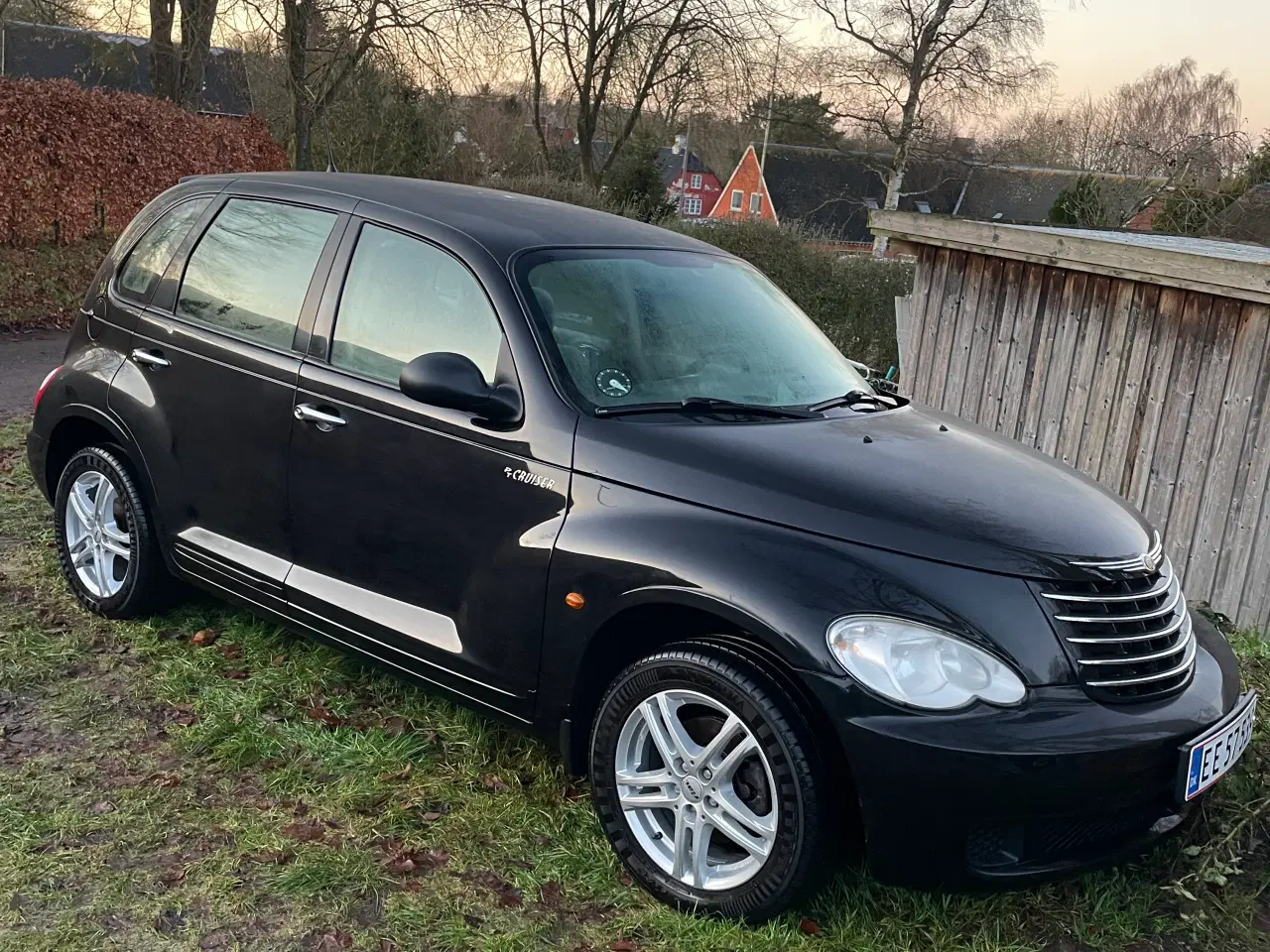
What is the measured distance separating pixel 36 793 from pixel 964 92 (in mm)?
39863

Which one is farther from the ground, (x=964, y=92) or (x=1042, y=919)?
(x=964, y=92)

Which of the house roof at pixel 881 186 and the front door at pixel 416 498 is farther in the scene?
the house roof at pixel 881 186

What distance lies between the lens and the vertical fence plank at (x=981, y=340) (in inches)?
341

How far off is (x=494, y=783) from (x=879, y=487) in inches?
67.0

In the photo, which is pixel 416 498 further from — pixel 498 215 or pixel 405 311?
pixel 498 215

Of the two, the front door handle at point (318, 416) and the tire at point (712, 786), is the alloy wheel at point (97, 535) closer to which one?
the front door handle at point (318, 416)

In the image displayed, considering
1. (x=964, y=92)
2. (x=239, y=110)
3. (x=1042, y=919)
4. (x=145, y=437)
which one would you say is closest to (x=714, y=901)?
(x=1042, y=919)

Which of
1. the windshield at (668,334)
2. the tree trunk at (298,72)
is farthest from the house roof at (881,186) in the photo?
the windshield at (668,334)

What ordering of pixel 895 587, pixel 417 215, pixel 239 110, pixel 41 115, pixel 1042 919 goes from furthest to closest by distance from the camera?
pixel 239 110, pixel 41 115, pixel 417 215, pixel 1042 919, pixel 895 587

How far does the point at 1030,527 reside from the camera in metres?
3.01

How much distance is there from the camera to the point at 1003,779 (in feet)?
8.80

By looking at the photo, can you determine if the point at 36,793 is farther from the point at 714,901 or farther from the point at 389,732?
the point at 714,901

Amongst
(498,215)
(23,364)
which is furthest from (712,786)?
(23,364)

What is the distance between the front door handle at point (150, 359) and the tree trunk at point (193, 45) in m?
14.4
